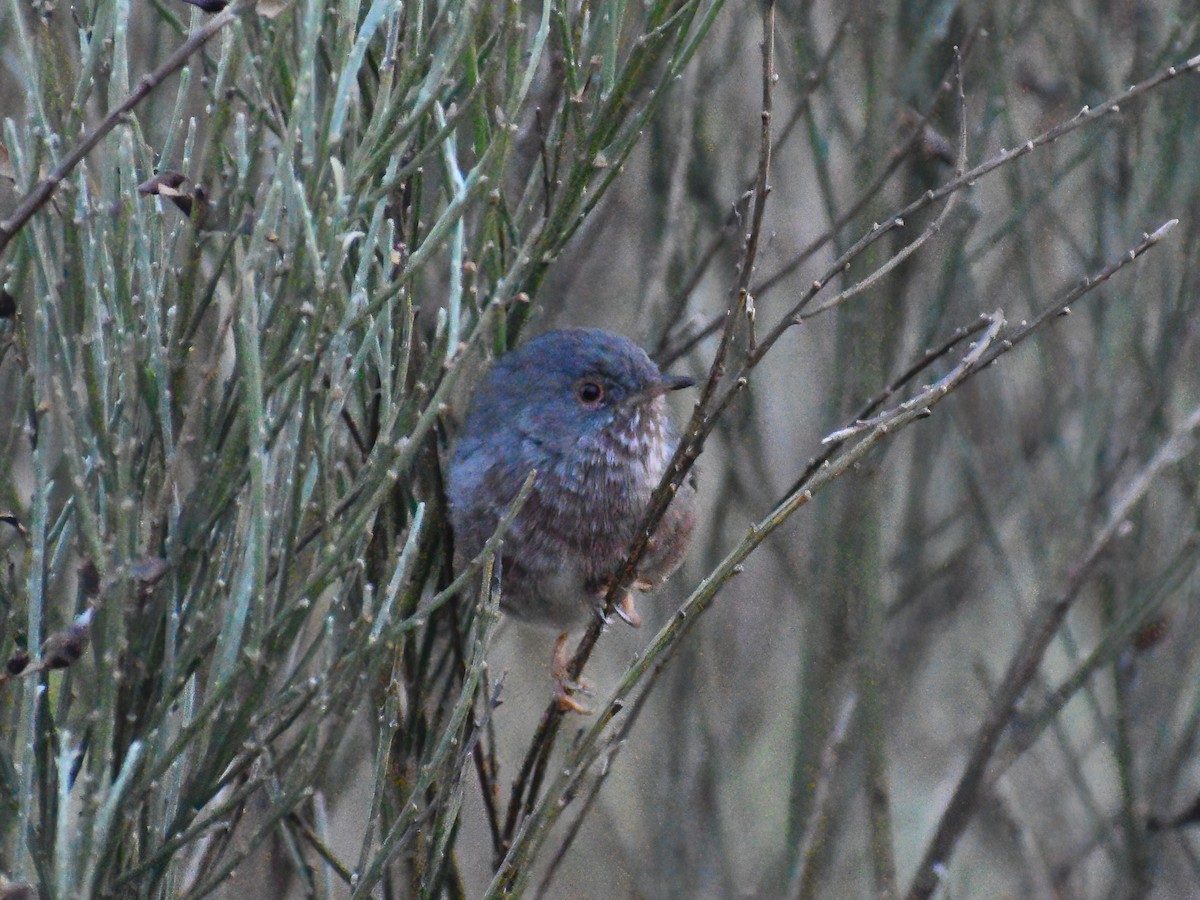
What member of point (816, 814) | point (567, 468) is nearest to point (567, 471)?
point (567, 468)

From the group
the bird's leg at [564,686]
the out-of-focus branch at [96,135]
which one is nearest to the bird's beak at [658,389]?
the bird's leg at [564,686]

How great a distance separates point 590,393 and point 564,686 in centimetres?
80

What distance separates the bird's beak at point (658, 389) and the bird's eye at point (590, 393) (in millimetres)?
69

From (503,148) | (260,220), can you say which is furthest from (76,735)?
(503,148)

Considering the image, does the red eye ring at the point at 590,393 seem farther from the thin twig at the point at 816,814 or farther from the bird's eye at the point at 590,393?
the thin twig at the point at 816,814

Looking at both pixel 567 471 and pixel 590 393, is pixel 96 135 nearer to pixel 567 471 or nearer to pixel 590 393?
pixel 567 471

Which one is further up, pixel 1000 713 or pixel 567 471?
pixel 567 471

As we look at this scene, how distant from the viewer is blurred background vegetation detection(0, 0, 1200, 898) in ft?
6.18

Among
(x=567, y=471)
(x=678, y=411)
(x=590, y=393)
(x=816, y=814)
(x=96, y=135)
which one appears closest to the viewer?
(x=96, y=135)

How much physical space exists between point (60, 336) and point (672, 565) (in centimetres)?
190

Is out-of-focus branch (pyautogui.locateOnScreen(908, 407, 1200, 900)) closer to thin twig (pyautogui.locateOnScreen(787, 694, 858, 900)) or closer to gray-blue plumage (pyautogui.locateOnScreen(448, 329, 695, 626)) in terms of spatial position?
thin twig (pyautogui.locateOnScreen(787, 694, 858, 900))

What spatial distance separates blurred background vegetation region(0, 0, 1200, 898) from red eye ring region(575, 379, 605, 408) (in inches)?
8.4

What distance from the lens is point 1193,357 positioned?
4.53 m

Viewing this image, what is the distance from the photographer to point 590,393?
3383 millimetres
